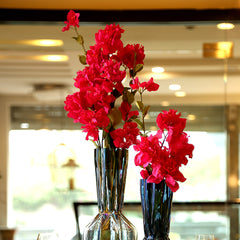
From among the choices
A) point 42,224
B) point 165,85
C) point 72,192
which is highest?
point 165,85

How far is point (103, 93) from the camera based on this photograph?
116cm

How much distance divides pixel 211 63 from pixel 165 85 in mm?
411

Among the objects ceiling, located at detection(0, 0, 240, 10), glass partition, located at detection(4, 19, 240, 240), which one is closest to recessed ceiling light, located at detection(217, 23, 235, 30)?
glass partition, located at detection(4, 19, 240, 240)

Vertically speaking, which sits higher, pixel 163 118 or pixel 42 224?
pixel 163 118

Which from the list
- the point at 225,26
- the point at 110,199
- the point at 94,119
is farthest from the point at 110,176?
the point at 225,26

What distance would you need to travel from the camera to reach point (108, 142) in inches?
47.3

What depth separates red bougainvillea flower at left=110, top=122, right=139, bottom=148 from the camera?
1.16 m

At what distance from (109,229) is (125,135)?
0.23 meters

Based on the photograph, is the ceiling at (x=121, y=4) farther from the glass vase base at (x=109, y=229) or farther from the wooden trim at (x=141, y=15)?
the glass vase base at (x=109, y=229)

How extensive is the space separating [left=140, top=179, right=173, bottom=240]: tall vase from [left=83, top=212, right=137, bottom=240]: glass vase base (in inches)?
1.8

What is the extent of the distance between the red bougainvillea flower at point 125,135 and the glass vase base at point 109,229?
0.17 meters

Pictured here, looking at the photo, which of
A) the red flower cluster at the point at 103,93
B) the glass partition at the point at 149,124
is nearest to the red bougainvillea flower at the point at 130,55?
the red flower cluster at the point at 103,93

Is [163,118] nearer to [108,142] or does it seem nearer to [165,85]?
[108,142]

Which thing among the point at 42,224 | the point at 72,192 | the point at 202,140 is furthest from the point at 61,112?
the point at 202,140
